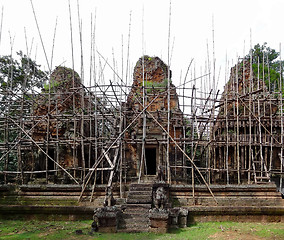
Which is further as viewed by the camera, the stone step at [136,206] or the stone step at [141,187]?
the stone step at [141,187]

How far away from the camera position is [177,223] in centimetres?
887

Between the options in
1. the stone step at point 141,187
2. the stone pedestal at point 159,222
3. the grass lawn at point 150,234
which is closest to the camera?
the grass lawn at point 150,234

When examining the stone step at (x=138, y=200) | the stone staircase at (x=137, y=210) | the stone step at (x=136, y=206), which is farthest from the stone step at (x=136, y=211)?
the stone step at (x=138, y=200)

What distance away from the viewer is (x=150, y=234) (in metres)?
8.16

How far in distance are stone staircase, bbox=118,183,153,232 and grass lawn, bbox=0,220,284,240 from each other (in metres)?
0.40

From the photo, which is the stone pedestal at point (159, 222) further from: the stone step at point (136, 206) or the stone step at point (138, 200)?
the stone step at point (138, 200)

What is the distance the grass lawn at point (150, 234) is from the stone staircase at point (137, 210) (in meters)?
0.40

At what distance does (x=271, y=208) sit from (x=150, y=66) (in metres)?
12.7

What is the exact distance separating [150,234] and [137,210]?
1270 mm

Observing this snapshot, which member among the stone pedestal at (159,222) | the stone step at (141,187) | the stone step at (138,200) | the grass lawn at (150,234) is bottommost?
the grass lawn at (150,234)

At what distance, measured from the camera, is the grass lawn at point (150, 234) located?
7828 millimetres

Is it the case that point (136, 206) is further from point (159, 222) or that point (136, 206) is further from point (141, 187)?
point (159, 222)

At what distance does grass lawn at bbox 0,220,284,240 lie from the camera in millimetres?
7828

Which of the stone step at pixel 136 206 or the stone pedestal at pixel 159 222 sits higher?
the stone step at pixel 136 206
